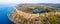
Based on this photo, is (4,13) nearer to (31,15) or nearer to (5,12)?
(5,12)

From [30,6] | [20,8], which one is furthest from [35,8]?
[20,8]

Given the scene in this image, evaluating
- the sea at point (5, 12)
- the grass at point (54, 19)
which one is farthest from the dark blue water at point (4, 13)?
the grass at point (54, 19)

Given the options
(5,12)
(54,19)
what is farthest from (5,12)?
(54,19)

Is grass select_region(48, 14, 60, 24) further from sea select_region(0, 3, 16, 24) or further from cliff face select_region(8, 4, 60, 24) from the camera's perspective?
sea select_region(0, 3, 16, 24)

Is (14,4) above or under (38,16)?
above

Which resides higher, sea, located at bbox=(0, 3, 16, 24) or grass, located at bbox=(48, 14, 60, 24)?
sea, located at bbox=(0, 3, 16, 24)

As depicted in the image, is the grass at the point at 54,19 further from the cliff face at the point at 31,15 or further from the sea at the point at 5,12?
the sea at the point at 5,12

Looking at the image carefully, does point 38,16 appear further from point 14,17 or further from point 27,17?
point 14,17

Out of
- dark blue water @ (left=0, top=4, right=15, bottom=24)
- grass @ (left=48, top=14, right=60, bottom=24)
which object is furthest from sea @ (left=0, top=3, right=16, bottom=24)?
grass @ (left=48, top=14, right=60, bottom=24)
